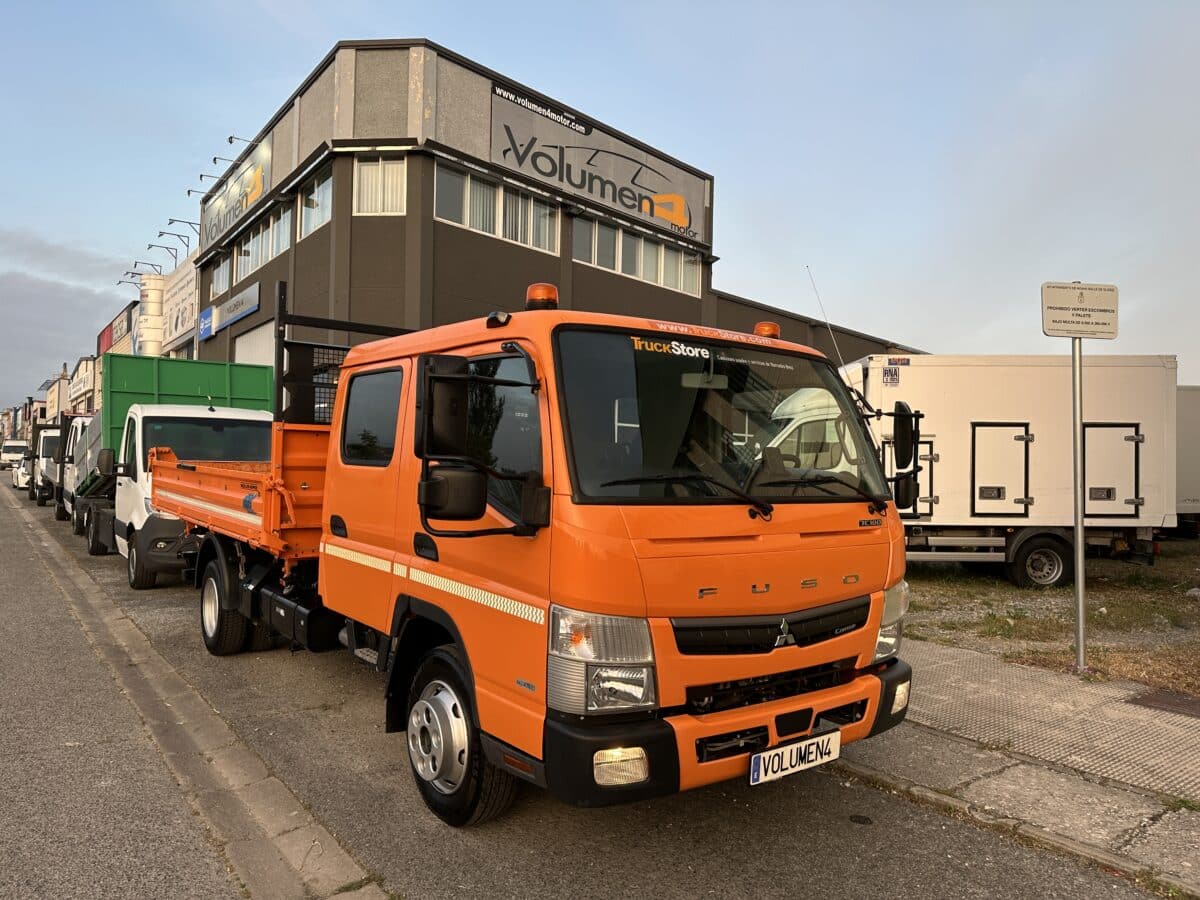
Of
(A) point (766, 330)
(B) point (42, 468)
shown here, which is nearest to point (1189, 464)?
(A) point (766, 330)

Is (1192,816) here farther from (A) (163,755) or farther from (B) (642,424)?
(A) (163,755)

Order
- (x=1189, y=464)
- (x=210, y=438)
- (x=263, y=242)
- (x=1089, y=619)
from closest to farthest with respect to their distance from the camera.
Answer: (x=1089, y=619) → (x=210, y=438) → (x=1189, y=464) → (x=263, y=242)

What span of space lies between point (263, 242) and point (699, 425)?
26.2m

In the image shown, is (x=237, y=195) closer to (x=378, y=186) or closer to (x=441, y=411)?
(x=378, y=186)

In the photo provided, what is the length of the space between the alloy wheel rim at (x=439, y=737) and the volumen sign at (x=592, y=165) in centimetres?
1932

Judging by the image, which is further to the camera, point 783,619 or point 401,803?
point 401,803

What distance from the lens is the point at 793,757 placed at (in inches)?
122

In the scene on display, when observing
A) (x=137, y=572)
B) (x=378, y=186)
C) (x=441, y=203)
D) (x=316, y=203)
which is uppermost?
(x=316, y=203)

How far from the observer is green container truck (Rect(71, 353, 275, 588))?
9.09 meters

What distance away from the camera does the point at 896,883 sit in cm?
322

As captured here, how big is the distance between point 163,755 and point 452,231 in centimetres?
1739

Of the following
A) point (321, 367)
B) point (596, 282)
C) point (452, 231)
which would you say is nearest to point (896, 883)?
point (321, 367)

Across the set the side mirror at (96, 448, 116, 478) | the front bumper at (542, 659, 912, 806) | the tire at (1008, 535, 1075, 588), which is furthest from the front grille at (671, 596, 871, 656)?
the side mirror at (96, 448, 116, 478)

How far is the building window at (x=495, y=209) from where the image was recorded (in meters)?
20.0
